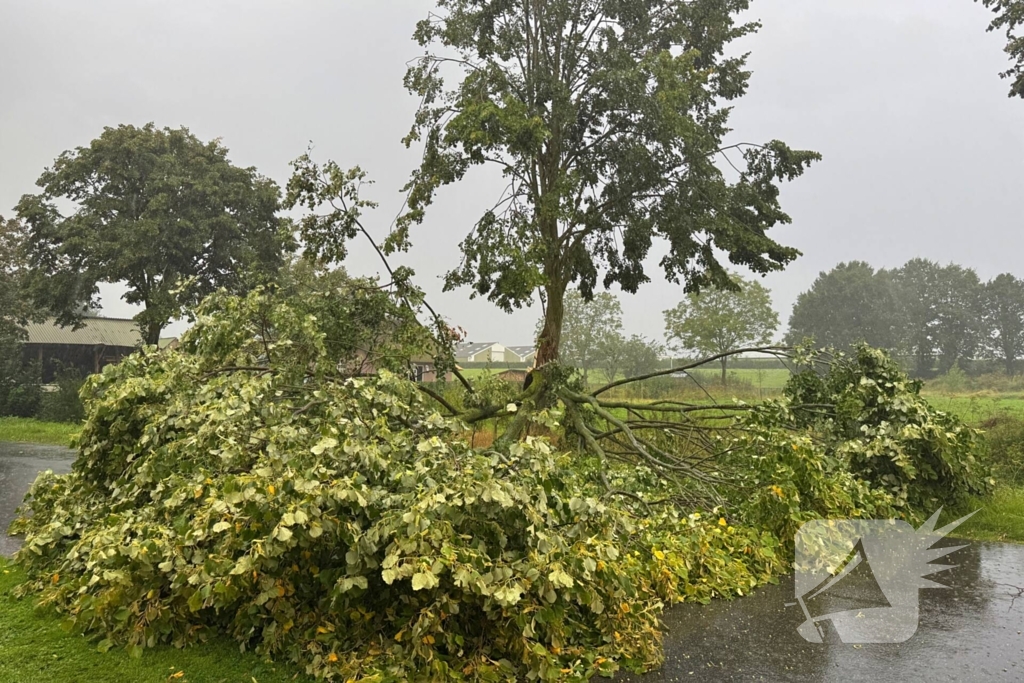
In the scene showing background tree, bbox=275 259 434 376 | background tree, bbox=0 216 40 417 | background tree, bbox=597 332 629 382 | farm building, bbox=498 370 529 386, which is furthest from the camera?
background tree, bbox=597 332 629 382

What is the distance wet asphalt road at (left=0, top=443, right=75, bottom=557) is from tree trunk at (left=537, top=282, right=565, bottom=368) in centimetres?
627

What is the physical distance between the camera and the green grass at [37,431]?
13609 mm

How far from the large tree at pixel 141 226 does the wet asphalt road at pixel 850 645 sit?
56.1 feet

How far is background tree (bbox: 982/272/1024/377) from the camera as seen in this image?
33656 millimetres

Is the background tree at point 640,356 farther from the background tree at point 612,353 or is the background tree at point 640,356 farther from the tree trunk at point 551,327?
the tree trunk at point 551,327

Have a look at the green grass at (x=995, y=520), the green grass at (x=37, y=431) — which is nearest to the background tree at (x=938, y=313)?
the green grass at (x=995, y=520)

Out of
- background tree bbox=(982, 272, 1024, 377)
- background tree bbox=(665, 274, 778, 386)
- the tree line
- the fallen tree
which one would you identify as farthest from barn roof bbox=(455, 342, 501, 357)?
background tree bbox=(982, 272, 1024, 377)

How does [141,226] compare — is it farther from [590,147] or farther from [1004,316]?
[1004,316]

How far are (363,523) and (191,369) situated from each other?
3371 millimetres

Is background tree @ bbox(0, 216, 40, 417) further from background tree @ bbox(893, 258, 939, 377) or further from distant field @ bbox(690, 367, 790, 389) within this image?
background tree @ bbox(893, 258, 939, 377)

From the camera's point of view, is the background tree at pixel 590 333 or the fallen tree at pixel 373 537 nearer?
the fallen tree at pixel 373 537

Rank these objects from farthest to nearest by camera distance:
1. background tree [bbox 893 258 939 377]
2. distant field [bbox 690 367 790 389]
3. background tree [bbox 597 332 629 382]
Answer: background tree [bbox 893 258 939 377]
background tree [bbox 597 332 629 382]
distant field [bbox 690 367 790 389]

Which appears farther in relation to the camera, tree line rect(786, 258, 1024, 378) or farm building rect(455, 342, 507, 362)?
tree line rect(786, 258, 1024, 378)

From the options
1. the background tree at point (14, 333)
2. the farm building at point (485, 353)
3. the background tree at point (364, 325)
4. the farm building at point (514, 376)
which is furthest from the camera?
the background tree at point (14, 333)
